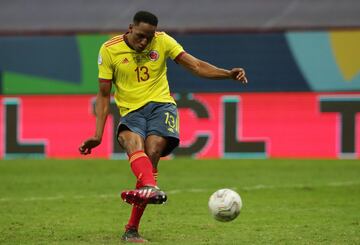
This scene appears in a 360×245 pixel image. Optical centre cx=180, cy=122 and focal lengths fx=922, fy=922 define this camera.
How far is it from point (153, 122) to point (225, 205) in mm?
1215

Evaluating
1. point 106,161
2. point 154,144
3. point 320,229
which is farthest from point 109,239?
point 106,161

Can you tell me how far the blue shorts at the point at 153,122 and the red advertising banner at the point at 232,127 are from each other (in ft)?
33.2

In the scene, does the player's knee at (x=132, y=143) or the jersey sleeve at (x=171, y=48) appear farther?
the jersey sleeve at (x=171, y=48)

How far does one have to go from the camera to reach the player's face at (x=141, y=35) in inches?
352

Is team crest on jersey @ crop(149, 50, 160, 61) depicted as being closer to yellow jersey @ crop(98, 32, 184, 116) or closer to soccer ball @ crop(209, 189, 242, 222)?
yellow jersey @ crop(98, 32, 184, 116)

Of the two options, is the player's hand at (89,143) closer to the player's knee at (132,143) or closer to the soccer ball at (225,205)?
the player's knee at (132,143)

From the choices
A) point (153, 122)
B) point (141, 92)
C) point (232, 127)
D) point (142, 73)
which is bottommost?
point (153, 122)

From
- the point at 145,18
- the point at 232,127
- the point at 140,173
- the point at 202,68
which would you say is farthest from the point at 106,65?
the point at 232,127

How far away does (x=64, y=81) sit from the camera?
20.7 m

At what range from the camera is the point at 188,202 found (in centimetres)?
1293

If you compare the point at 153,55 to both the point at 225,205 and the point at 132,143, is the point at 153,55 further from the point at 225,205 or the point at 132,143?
the point at 225,205

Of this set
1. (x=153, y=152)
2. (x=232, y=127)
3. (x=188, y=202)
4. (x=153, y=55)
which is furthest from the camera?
(x=232, y=127)

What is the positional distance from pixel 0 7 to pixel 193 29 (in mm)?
5164

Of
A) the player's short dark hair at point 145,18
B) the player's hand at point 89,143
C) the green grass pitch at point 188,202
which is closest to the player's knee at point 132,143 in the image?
the player's hand at point 89,143
